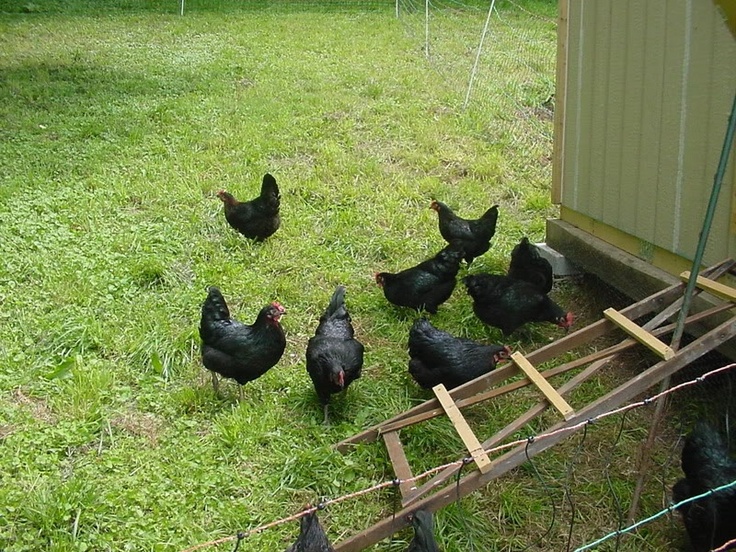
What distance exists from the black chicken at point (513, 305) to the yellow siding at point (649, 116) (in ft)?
2.21

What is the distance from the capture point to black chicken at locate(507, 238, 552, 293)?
5230mm

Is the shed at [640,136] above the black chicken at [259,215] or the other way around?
above

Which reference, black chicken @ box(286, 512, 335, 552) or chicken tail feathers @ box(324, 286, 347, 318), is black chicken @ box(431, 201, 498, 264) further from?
black chicken @ box(286, 512, 335, 552)

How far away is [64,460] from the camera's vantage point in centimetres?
379

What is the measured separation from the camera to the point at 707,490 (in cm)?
326

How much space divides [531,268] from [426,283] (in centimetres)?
76

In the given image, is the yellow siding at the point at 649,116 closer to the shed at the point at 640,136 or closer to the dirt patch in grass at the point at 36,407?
the shed at the point at 640,136

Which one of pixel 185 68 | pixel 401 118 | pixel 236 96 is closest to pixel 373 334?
pixel 401 118

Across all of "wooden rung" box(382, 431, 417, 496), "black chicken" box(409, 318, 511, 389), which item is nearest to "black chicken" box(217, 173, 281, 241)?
"black chicken" box(409, 318, 511, 389)

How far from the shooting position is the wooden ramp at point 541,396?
3.05 metres

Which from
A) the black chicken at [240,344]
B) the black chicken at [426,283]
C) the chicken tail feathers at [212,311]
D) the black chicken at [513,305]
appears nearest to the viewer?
the black chicken at [240,344]

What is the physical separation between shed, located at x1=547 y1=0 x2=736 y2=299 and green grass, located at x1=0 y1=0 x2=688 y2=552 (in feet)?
2.67

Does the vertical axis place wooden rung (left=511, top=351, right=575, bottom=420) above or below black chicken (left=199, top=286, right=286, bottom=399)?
above

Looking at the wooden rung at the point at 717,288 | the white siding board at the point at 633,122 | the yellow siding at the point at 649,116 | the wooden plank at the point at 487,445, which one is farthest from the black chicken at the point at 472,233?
the wooden plank at the point at 487,445
